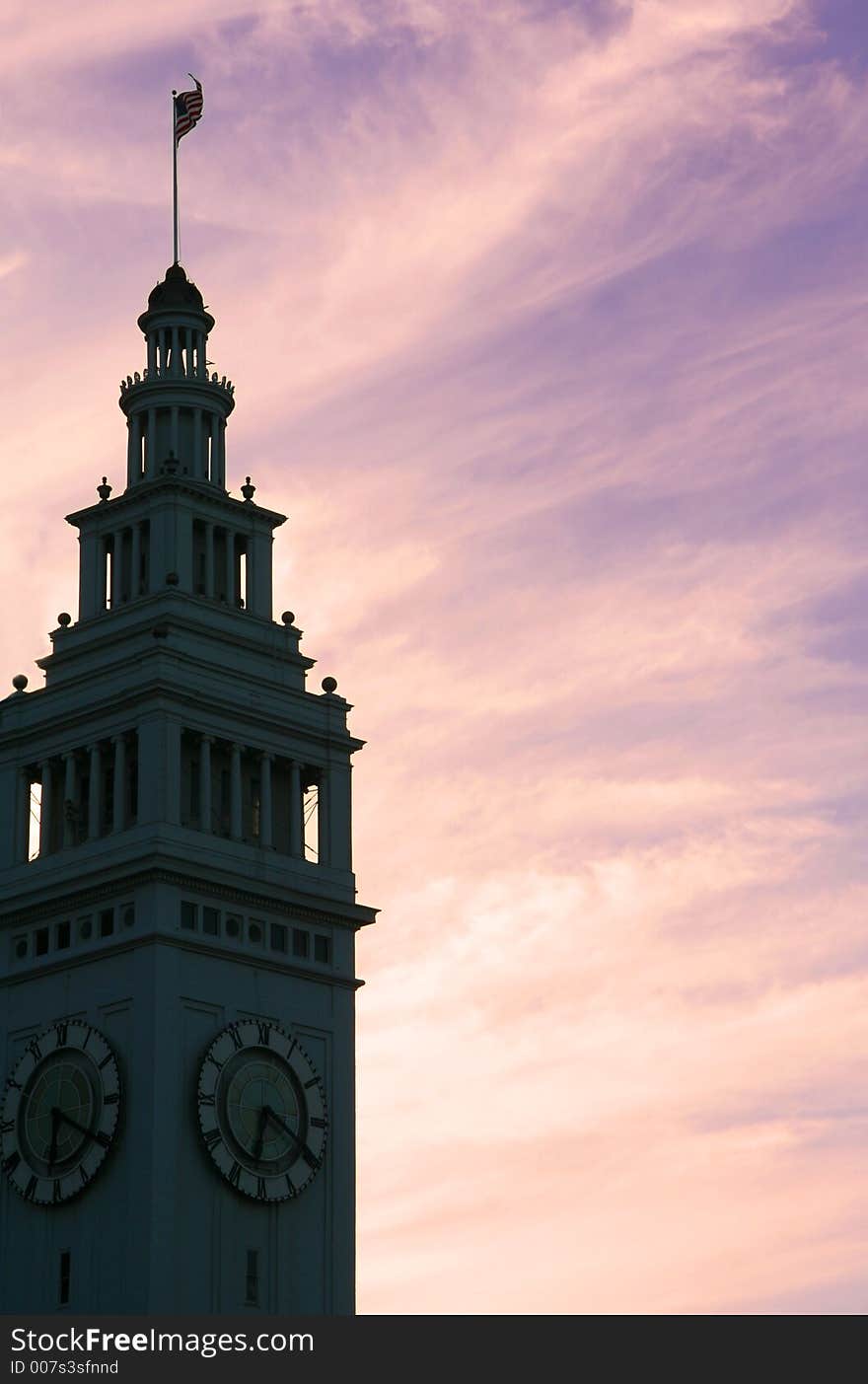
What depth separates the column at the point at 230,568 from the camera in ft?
431

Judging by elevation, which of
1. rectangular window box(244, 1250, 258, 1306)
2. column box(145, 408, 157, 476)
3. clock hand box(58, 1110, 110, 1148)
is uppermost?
column box(145, 408, 157, 476)

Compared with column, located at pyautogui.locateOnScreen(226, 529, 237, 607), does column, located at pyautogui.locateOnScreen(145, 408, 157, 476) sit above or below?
above

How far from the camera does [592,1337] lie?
92.1 m

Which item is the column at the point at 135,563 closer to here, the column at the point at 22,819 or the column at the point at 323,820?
the column at the point at 22,819

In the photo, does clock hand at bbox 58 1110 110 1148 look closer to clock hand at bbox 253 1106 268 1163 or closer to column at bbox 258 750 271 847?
clock hand at bbox 253 1106 268 1163

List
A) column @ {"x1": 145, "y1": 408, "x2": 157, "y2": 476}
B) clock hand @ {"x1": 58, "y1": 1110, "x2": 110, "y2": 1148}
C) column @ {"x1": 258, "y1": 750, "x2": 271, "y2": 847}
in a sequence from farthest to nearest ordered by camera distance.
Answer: column @ {"x1": 145, "y1": 408, "x2": 157, "y2": 476}
column @ {"x1": 258, "y1": 750, "x2": 271, "y2": 847}
clock hand @ {"x1": 58, "y1": 1110, "x2": 110, "y2": 1148}

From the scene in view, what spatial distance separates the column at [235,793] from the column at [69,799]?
695 centimetres

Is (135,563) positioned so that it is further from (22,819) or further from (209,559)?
(22,819)

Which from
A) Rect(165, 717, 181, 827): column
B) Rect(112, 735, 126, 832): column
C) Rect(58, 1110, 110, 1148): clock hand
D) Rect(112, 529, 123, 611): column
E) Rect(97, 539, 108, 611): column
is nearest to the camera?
Rect(58, 1110, 110, 1148): clock hand

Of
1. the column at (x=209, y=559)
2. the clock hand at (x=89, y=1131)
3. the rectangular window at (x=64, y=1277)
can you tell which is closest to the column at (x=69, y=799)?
the column at (x=209, y=559)

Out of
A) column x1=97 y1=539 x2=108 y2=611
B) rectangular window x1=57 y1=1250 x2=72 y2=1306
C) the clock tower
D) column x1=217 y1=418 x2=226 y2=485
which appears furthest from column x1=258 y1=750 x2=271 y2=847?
rectangular window x1=57 y1=1250 x2=72 y2=1306

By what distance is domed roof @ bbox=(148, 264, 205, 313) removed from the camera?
5359 inches

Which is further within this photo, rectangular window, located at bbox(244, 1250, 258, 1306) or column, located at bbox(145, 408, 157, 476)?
column, located at bbox(145, 408, 157, 476)

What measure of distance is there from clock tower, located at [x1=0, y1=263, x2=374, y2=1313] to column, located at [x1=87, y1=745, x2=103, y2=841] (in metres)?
0.11
